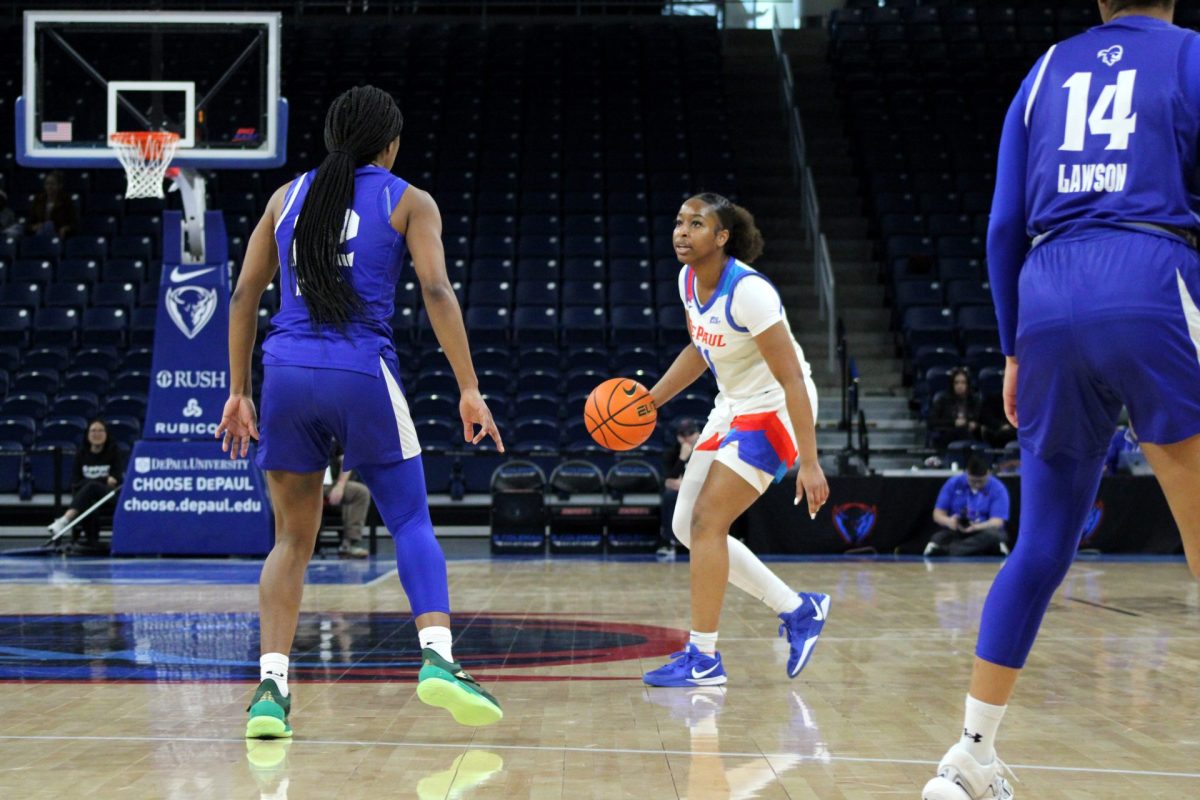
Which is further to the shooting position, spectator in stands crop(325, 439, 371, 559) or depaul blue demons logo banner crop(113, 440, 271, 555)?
spectator in stands crop(325, 439, 371, 559)

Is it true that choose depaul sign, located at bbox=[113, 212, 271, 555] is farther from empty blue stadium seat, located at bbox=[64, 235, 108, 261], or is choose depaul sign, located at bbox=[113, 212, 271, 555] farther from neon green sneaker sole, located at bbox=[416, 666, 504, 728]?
neon green sneaker sole, located at bbox=[416, 666, 504, 728]

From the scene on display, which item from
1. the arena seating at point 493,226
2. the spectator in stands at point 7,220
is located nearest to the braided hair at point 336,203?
the arena seating at point 493,226

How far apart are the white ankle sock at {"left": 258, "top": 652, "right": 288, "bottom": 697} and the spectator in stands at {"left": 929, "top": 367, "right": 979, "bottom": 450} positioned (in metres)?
10.2

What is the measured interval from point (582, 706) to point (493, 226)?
42.4ft

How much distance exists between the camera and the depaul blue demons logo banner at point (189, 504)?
35.9ft

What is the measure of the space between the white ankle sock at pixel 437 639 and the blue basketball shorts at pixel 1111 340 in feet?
5.28

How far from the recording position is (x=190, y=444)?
10977mm

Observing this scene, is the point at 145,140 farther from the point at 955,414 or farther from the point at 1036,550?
the point at 1036,550

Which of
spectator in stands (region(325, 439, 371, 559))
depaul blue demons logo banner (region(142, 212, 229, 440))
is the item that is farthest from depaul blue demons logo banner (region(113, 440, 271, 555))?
spectator in stands (region(325, 439, 371, 559))

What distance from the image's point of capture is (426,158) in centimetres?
1795

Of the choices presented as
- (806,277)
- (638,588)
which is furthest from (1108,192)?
(806,277)

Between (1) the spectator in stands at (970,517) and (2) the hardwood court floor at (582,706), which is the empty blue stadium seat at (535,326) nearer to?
(1) the spectator in stands at (970,517)

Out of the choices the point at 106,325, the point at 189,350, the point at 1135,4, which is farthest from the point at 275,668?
the point at 106,325

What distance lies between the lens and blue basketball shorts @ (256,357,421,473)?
3500mm
